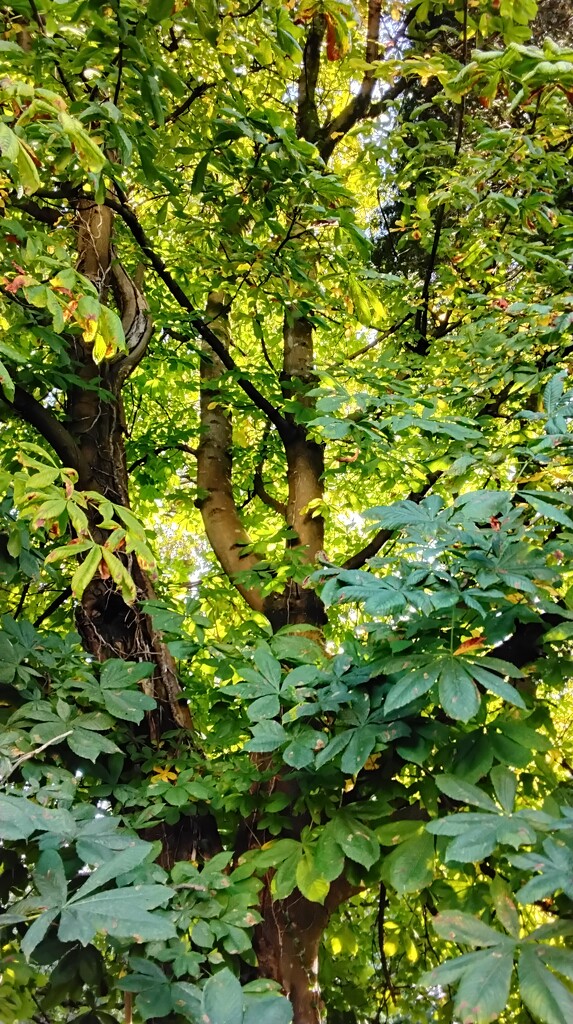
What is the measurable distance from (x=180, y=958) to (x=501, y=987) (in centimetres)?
74

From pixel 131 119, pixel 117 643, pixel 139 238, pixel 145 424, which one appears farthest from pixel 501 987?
pixel 145 424

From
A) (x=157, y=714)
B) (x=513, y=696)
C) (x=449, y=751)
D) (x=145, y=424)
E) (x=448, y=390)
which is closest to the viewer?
(x=513, y=696)

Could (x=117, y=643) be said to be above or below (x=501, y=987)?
above

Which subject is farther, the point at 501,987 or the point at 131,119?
the point at 131,119

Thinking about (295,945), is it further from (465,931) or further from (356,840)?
(465,931)

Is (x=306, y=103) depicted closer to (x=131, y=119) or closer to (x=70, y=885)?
(x=131, y=119)

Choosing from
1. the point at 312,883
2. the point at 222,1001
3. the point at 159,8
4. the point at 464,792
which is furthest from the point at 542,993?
the point at 159,8

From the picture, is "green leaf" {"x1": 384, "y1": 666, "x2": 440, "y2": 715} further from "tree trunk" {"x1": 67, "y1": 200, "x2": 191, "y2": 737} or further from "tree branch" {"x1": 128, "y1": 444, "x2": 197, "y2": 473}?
"tree branch" {"x1": 128, "y1": 444, "x2": 197, "y2": 473}

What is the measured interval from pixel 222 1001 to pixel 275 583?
1.98m

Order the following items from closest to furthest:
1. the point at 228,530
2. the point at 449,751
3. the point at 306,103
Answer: the point at 449,751
the point at 228,530
the point at 306,103

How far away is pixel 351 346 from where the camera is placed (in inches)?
160

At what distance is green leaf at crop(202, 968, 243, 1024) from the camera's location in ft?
2.32

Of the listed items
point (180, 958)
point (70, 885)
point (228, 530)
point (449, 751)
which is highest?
point (228, 530)

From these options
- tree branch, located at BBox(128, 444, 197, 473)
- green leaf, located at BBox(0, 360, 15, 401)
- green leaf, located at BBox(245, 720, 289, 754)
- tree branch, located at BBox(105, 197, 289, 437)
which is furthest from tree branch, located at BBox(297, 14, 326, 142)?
green leaf, located at BBox(245, 720, 289, 754)
